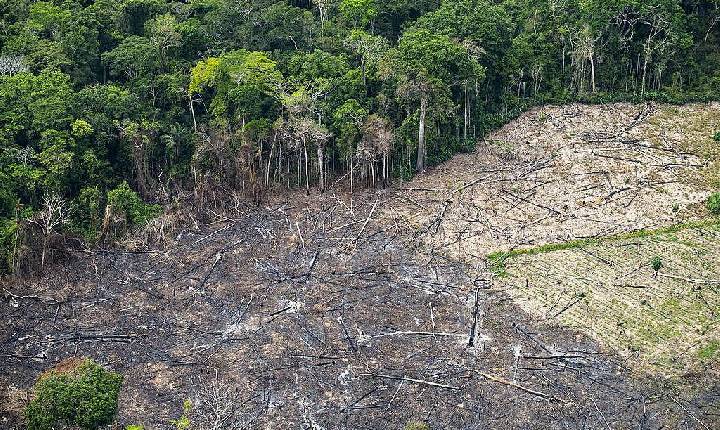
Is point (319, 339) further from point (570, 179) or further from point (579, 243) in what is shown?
point (570, 179)

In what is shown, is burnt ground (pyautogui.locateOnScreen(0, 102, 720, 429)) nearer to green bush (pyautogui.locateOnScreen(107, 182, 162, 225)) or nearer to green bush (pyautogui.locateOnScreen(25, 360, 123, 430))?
green bush (pyautogui.locateOnScreen(107, 182, 162, 225))

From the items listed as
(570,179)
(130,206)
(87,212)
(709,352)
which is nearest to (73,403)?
(130,206)

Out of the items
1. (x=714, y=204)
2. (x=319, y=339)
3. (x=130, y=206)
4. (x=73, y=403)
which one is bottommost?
(x=319, y=339)

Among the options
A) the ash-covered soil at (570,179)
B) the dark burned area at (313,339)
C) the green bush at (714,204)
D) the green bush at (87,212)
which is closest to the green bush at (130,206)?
the green bush at (87,212)

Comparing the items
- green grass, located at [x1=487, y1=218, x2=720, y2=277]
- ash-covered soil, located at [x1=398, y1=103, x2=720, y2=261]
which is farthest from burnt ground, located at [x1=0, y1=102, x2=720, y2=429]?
ash-covered soil, located at [x1=398, y1=103, x2=720, y2=261]

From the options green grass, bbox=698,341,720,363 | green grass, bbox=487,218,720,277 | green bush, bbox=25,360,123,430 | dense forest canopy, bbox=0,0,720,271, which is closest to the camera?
green bush, bbox=25,360,123,430
